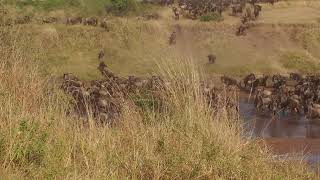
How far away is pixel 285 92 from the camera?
23406mm

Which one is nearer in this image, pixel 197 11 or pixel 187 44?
pixel 187 44

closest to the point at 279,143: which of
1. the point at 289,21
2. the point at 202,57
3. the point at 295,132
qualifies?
the point at 295,132

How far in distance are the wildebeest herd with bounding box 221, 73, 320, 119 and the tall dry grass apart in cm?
1006

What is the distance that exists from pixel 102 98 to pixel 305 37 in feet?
45.4

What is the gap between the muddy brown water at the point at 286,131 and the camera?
16.4m

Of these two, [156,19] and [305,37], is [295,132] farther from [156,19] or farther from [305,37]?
[156,19]

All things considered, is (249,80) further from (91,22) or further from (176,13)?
(91,22)

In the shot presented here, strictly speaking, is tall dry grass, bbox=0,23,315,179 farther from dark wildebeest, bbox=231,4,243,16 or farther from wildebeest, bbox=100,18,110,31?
dark wildebeest, bbox=231,4,243,16

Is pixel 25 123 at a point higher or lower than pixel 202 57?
higher

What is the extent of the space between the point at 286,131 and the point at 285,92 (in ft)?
14.3

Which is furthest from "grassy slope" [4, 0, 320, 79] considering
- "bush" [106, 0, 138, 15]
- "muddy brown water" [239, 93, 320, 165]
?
"muddy brown water" [239, 93, 320, 165]

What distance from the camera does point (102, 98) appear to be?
762 inches

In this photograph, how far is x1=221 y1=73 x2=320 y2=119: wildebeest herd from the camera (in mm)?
21500

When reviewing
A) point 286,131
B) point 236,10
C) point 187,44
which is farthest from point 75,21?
point 286,131
